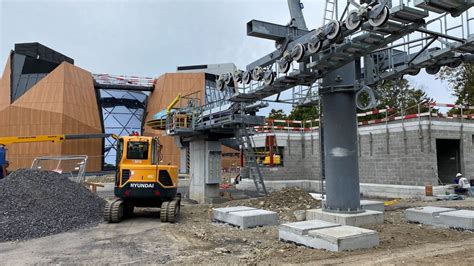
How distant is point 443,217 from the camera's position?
35.5 ft

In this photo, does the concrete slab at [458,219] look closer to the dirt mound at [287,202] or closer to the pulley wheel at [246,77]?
the dirt mound at [287,202]

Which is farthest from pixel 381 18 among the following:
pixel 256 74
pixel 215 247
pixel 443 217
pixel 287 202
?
pixel 287 202

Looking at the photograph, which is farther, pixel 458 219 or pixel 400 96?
pixel 400 96

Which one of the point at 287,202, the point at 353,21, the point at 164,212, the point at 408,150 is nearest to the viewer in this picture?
the point at 353,21

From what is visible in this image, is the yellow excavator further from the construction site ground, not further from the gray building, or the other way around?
the gray building

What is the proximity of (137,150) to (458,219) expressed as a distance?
34.2 feet

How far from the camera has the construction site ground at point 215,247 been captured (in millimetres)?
7590

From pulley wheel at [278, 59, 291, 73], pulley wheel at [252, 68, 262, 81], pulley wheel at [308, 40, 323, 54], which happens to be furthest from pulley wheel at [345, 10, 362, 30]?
pulley wheel at [252, 68, 262, 81]

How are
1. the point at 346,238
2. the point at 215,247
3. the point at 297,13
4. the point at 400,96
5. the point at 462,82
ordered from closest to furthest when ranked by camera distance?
the point at 346,238 < the point at 215,247 < the point at 297,13 < the point at 462,82 < the point at 400,96

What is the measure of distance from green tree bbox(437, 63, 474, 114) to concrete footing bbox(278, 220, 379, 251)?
88.0 ft

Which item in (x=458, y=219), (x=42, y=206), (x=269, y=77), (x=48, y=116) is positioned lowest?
(x=458, y=219)

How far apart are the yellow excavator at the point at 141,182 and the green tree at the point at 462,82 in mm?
26282

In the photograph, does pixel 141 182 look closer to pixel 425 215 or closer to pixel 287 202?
pixel 287 202

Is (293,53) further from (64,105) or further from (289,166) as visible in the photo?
(64,105)
